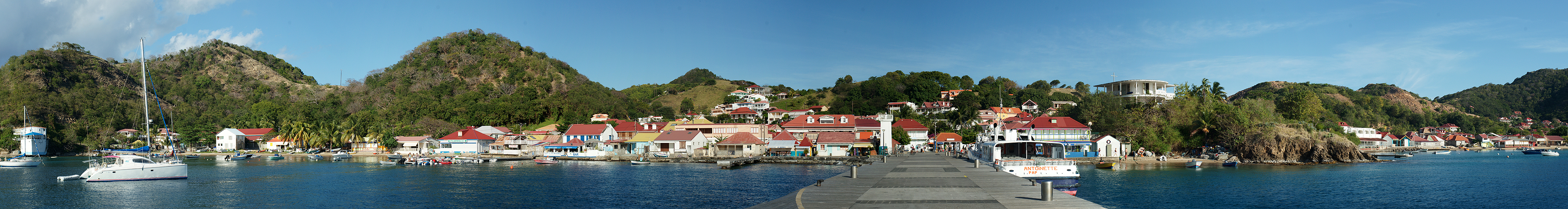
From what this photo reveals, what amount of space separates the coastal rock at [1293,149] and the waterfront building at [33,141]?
9498 cm

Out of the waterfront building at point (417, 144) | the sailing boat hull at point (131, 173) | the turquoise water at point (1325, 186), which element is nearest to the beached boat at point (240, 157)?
the waterfront building at point (417, 144)

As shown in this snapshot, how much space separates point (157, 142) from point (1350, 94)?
18154 cm

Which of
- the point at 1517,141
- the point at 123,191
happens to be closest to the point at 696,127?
the point at 123,191

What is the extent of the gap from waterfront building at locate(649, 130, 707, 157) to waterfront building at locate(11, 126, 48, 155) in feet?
172

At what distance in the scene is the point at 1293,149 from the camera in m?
51.3

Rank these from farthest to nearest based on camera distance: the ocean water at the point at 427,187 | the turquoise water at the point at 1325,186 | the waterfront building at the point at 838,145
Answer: the waterfront building at the point at 838,145 < the ocean water at the point at 427,187 < the turquoise water at the point at 1325,186

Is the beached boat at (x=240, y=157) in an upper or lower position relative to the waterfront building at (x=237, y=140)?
lower

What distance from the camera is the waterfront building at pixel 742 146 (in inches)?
A: 2346

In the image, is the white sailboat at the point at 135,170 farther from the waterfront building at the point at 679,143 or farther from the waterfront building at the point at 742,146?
the waterfront building at the point at 742,146

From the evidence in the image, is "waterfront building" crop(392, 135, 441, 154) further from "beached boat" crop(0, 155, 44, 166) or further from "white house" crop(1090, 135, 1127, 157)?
"white house" crop(1090, 135, 1127, 157)

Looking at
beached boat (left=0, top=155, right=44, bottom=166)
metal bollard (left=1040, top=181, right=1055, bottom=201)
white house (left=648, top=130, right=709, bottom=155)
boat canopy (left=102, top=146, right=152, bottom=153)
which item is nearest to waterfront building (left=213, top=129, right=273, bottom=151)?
boat canopy (left=102, top=146, right=152, bottom=153)

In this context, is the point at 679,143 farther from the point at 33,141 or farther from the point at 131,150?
the point at 33,141

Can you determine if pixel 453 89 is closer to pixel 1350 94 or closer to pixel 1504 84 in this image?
pixel 1350 94

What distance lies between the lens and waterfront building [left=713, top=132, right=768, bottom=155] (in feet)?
196
